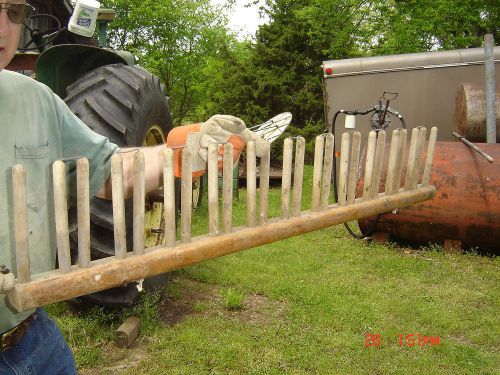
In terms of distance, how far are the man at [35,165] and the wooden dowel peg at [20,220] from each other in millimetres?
90

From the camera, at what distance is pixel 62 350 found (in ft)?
6.59

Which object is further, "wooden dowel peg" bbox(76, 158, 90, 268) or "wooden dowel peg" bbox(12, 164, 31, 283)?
"wooden dowel peg" bbox(76, 158, 90, 268)

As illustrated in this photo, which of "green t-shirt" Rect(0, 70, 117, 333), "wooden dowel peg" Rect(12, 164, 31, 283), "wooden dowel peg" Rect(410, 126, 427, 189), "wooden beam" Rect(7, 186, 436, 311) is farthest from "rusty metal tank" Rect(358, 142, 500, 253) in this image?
"wooden dowel peg" Rect(12, 164, 31, 283)

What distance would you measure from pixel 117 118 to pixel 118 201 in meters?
1.97

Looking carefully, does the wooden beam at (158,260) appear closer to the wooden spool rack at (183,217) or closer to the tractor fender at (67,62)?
the wooden spool rack at (183,217)

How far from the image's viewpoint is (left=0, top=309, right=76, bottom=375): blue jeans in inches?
70.2

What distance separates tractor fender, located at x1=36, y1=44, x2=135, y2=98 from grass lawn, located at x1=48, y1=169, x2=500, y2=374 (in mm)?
1755

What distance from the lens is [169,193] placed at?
1767 millimetres

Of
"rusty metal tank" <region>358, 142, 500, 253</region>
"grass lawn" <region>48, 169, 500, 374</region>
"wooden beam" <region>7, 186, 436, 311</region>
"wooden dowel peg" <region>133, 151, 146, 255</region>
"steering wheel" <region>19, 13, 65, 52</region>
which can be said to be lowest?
"grass lawn" <region>48, 169, 500, 374</region>

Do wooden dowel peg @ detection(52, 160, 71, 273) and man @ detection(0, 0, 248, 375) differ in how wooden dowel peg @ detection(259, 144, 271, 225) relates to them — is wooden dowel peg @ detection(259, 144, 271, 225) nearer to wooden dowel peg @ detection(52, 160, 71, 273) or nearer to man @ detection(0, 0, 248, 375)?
man @ detection(0, 0, 248, 375)

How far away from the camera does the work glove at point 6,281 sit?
137 cm

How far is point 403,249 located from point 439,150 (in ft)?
4.43

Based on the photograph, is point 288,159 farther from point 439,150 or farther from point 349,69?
point 349,69

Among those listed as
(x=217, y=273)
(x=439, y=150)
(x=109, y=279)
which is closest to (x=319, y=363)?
(x=217, y=273)
